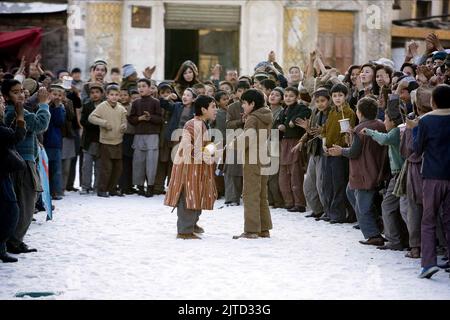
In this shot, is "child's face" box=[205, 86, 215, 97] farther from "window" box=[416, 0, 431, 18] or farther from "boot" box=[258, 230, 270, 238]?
"window" box=[416, 0, 431, 18]

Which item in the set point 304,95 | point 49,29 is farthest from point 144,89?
point 49,29

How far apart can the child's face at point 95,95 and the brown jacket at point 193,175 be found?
460 centimetres

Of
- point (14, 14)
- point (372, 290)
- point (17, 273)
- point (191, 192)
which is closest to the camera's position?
point (372, 290)

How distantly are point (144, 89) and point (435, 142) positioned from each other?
7.16m

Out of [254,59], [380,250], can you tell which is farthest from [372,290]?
[254,59]

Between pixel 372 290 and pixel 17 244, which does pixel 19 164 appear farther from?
pixel 372 290

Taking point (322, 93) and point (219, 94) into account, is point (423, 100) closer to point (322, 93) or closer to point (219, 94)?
point (322, 93)

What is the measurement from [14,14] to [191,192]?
1391cm

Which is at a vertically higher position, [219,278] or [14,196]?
[14,196]

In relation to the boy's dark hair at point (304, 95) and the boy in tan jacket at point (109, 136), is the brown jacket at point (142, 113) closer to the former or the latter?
the boy in tan jacket at point (109, 136)

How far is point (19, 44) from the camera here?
20.7 meters

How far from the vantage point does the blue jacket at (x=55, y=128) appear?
13.1 metres

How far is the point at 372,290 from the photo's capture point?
7164 millimetres

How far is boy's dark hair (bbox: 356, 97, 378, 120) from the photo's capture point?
958 cm
